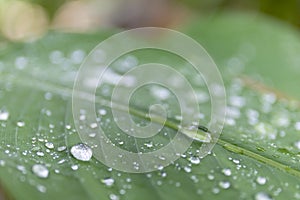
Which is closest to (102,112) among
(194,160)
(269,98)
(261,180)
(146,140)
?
(146,140)

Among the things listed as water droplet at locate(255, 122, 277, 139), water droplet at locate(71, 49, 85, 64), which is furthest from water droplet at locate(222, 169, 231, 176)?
water droplet at locate(71, 49, 85, 64)

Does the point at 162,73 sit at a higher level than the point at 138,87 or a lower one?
higher

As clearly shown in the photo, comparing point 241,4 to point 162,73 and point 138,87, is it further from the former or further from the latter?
point 138,87

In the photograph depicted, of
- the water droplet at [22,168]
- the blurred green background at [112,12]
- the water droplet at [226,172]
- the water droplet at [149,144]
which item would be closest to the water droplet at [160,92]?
the water droplet at [149,144]

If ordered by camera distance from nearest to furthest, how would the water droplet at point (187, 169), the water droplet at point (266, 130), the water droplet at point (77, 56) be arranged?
the water droplet at point (187, 169)
the water droplet at point (266, 130)
the water droplet at point (77, 56)

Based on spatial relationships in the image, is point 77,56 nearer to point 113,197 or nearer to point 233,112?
point 233,112

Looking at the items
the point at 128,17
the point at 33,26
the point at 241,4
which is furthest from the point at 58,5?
the point at 241,4

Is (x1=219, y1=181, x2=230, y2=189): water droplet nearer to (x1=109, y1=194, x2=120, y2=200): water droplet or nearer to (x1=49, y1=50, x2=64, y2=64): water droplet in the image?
(x1=109, y1=194, x2=120, y2=200): water droplet

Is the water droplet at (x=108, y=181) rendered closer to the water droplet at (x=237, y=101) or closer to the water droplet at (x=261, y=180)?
the water droplet at (x=261, y=180)
